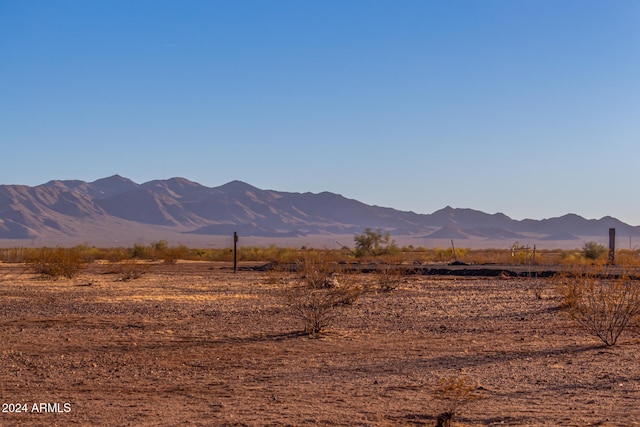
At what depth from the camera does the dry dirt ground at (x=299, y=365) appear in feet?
36.7

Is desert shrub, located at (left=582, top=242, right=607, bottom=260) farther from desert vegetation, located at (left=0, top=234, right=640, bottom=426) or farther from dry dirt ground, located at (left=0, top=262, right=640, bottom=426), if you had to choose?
dry dirt ground, located at (left=0, top=262, right=640, bottom=426)

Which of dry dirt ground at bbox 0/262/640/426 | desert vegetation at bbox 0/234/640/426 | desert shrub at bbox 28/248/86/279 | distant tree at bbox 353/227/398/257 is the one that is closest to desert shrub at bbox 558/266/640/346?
desert vegetation at bbox 0/234/640/426

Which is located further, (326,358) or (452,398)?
(326,358)

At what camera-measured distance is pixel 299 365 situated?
15.0m

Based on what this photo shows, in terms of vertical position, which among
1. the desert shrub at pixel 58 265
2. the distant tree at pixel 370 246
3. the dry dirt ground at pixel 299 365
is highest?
the distant tree at pixel 370 246

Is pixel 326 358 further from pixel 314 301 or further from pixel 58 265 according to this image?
pixel 58 265


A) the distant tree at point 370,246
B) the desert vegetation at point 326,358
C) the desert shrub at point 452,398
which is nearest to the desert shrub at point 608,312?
the desert vegetation at point 326,358

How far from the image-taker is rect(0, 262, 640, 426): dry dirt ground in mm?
11195

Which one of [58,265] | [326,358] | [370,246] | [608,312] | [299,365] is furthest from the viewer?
[370,246]

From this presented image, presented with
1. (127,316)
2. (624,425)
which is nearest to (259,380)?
(624,425)

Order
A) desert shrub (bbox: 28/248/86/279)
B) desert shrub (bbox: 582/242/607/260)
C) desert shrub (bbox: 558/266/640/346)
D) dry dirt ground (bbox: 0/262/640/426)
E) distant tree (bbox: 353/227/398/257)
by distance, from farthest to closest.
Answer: distant tree (bbox: 353/227/398/257) < desert shrub (bbox: 582/242/607/260) < desert shrub (bbox: 28/248/86/279) < desert shrub (bbox: 558/266/640/346) < dry dirt ground (bbox: 0/262/640/426)

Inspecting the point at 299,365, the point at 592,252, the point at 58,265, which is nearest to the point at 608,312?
the point at 299,365

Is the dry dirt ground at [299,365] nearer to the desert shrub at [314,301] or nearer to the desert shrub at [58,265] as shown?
the desert shrub at [314,301]

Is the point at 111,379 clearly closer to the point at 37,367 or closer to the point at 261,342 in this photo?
the point at 37,367
